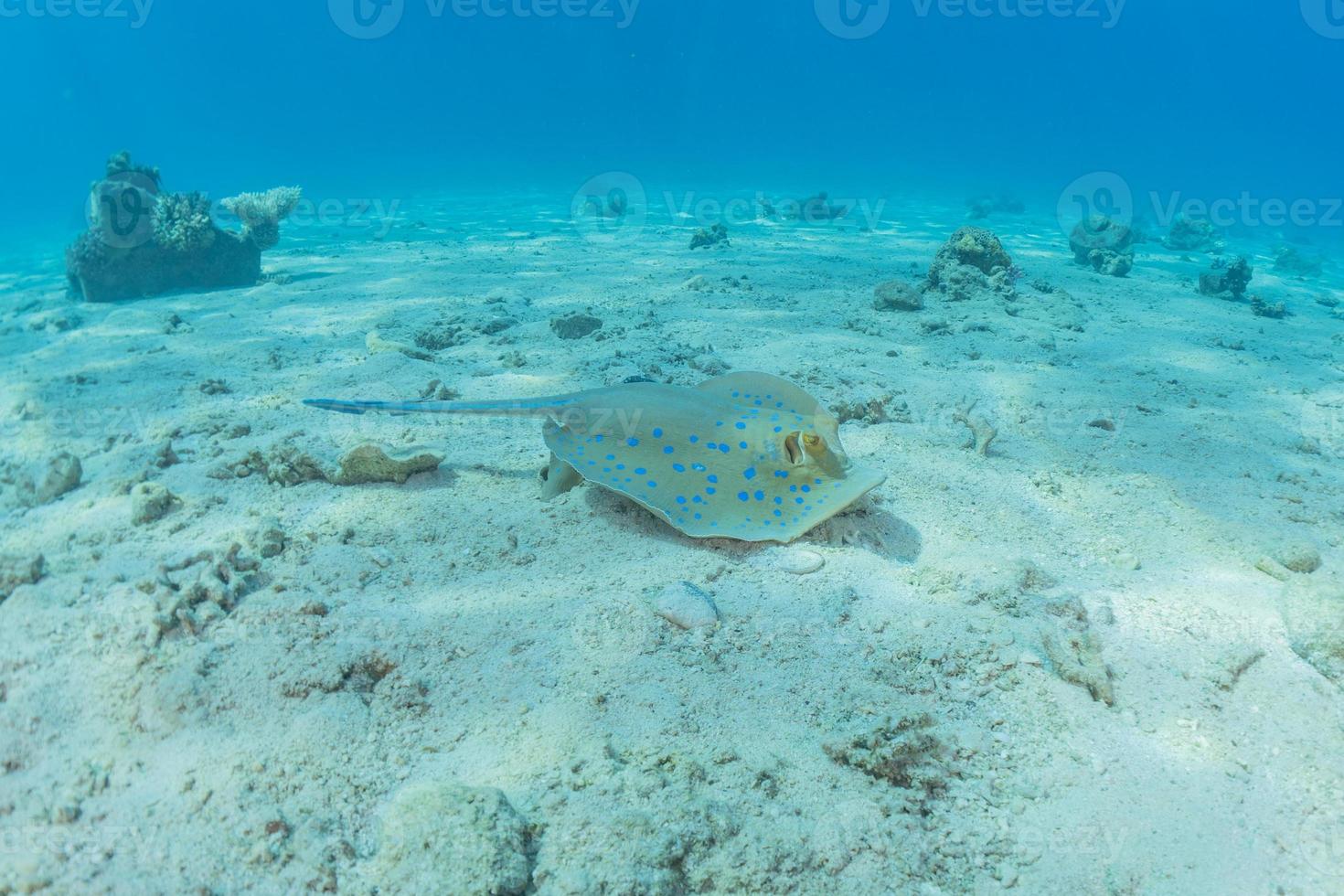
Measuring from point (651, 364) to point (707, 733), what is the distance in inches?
186

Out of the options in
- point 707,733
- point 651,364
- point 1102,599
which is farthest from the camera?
point 651,364

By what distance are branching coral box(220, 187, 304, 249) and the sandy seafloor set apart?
853 centimetres

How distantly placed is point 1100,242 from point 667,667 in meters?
17.1

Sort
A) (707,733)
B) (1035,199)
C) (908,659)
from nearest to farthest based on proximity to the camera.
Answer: (707,733) < (908,659) < (1035,199)

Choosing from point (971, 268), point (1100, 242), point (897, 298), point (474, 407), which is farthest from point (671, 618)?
point (1100, 242)

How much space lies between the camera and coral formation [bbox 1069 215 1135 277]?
44.6 feet

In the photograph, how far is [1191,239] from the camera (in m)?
19.9

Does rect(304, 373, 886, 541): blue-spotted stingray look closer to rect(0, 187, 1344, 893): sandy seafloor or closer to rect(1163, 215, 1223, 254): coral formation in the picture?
rect(0, 187, 1344, 893): sandy seafloor

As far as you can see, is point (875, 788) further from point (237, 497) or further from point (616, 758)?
point (237, 497)

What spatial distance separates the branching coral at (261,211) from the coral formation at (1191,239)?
23878 millimetres

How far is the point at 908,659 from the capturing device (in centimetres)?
306

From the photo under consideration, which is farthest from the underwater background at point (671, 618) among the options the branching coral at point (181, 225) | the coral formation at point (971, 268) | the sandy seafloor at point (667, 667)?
the branching coral at point (181, 225)

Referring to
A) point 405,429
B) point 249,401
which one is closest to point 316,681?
point 405,429

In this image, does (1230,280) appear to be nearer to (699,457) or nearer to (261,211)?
(699,457)
